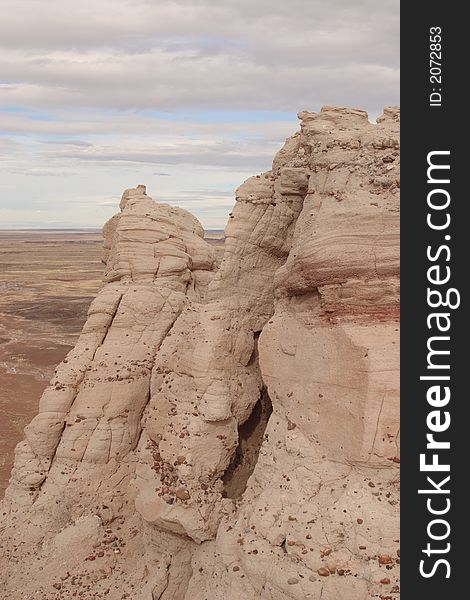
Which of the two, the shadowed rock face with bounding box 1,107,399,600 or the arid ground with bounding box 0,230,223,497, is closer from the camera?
the shadowed rock face with bounding box 1,107,399,600

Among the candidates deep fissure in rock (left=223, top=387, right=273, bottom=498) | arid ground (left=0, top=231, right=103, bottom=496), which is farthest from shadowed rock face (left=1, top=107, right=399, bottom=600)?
arid ground (left=0, top=231, right=103, bottom=496)

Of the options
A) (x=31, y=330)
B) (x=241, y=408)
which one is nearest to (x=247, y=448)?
(x=241, y=408)

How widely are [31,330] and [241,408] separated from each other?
5604 centimetres

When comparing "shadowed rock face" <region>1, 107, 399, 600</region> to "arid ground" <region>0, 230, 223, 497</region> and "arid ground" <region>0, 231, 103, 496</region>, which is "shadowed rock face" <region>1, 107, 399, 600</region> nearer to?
"arid ground" <region>0, 230, 223, 497</region>

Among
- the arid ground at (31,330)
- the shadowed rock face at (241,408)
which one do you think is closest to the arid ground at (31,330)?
the arid ground at (31,330)

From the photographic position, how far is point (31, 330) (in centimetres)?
6750

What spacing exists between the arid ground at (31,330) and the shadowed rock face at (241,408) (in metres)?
10.8

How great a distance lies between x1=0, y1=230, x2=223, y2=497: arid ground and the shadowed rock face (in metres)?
10.8

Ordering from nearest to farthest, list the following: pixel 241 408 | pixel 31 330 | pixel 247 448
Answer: pixel 241 408, pixel 247 448, pixel 31 330

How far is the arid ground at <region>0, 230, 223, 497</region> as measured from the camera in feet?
124

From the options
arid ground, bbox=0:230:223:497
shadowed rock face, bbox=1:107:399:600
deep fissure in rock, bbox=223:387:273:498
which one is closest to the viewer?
shadowed rock face, bbox=1:107:399:600

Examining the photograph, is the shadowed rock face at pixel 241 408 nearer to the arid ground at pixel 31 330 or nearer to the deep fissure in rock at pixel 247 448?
the deep fissure in rock at pixel 247 448

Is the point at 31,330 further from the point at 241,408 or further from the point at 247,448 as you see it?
the point at 241,408

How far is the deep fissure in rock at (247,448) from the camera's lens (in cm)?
1582
